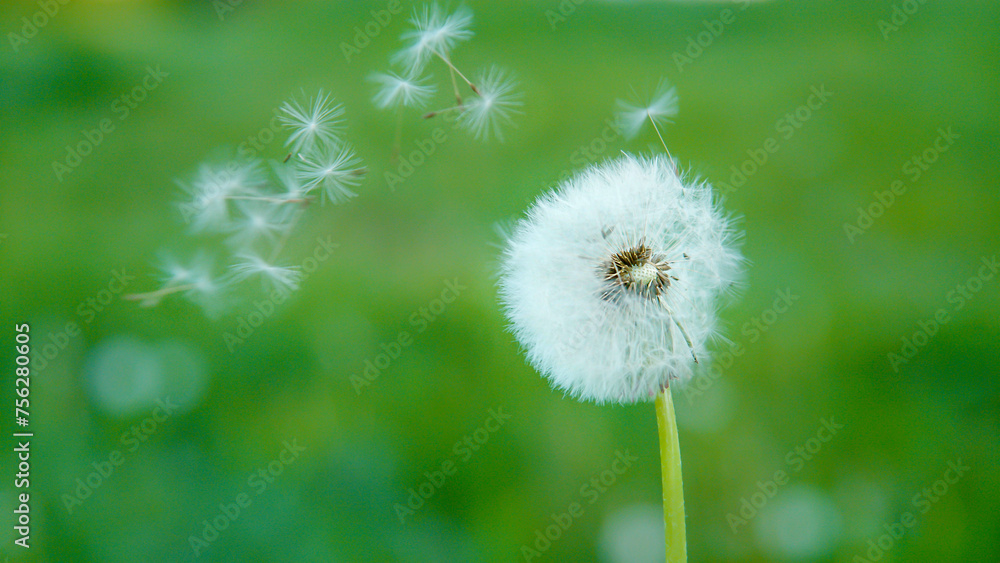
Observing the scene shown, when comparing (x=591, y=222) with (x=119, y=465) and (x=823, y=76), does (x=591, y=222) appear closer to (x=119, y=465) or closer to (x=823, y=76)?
(x=119, y=465)

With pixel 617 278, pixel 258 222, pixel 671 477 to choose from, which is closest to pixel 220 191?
pixel 258 222

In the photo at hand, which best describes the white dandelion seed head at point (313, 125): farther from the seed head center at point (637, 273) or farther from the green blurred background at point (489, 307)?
the green blurred background at point (489, 307)

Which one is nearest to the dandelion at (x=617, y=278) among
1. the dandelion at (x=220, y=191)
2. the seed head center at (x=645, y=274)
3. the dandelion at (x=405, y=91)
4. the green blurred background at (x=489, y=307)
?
the seed head center at (x=645, y=274)

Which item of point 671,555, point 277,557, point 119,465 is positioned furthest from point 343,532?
point 671,555

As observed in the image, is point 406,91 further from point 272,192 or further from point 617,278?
point 617,278

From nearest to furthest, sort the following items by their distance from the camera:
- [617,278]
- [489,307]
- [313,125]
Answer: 1. [617,278]
2. [313,125]
3. [489,307]
